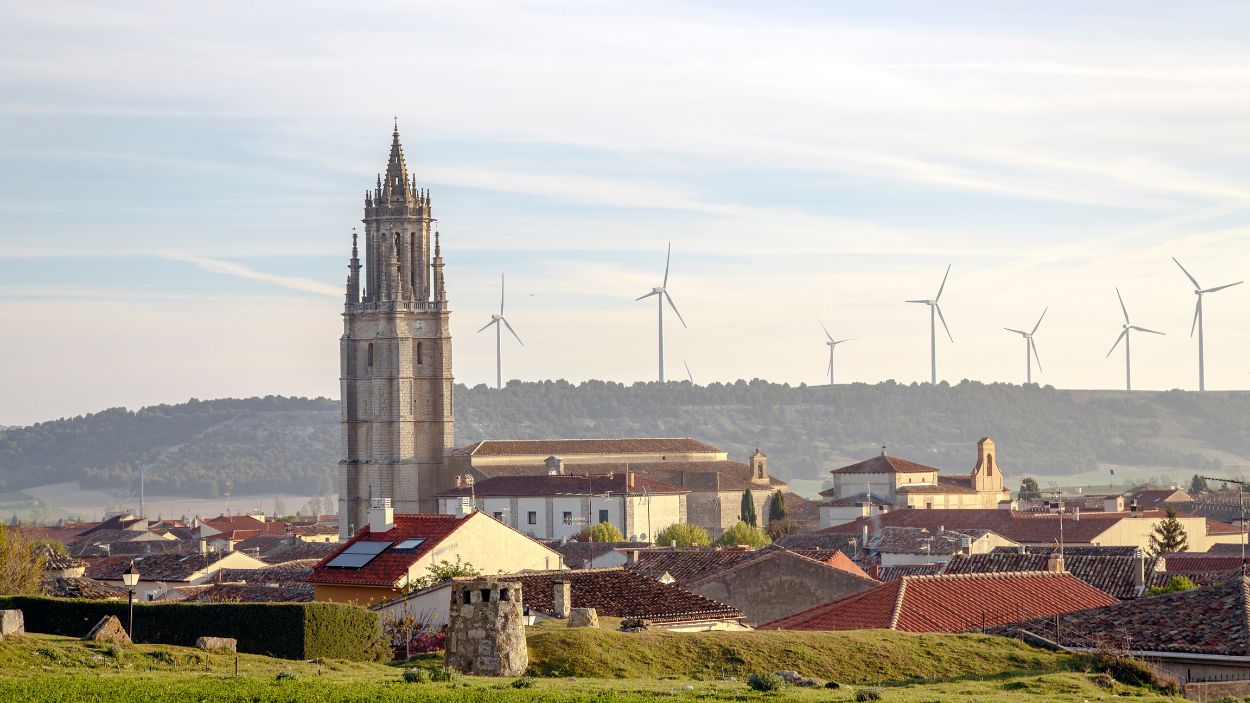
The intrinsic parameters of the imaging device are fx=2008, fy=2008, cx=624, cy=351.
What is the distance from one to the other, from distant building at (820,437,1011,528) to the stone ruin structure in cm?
9346

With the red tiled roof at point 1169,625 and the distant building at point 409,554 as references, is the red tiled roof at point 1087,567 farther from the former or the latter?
the red tiled roof at point 1169,625

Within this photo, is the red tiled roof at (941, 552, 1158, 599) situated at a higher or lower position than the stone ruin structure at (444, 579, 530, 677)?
lower

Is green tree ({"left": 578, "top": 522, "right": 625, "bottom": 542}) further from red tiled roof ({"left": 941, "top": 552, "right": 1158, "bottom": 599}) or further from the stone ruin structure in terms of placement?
the stone ruin structure

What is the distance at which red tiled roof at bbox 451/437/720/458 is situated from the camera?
146375 millimetres

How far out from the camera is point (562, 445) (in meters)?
153

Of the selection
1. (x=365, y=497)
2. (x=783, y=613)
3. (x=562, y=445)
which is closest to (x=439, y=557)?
(x=783, y=613)

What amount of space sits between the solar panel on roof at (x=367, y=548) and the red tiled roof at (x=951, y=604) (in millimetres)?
10307

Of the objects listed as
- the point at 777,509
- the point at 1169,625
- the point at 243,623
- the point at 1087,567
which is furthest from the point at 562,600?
the point at 777,509

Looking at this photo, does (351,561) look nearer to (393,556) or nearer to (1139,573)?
(393,556)

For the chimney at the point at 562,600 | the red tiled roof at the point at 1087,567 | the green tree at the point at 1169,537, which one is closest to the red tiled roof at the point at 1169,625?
the chimney at the point at 562,600

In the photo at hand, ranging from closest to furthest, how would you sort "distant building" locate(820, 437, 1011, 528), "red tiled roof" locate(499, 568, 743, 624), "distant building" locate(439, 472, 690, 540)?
"red tiled roof" locate(499, 568, 743, 624) < "distant building" locate(439, 472, 690, 540) < "distant building" locate(820, 437, 1011, 528)

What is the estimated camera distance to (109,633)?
35.8 m

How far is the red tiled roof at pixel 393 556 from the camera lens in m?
46.7

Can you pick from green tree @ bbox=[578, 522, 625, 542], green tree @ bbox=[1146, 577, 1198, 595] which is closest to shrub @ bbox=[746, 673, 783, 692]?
green tree @ bbox=[1146, 577, 1198, 595]
